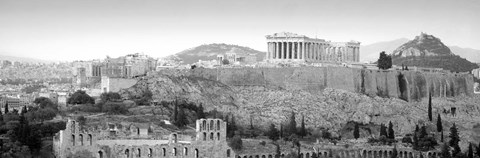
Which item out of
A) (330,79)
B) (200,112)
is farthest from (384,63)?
(200,112)

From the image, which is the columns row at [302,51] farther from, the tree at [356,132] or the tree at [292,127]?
the tree at [292,127]

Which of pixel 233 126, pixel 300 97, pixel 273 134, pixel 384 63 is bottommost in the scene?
pixel 273 134

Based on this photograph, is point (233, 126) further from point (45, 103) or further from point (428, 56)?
point (428, 56)

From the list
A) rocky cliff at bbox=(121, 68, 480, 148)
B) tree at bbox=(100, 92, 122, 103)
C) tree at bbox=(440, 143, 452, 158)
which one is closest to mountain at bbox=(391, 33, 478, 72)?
rocky cliff at bbox=(121, 68, 480, 148)

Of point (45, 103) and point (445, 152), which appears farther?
point (445, 152)

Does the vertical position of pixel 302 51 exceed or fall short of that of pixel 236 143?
it exceeds it

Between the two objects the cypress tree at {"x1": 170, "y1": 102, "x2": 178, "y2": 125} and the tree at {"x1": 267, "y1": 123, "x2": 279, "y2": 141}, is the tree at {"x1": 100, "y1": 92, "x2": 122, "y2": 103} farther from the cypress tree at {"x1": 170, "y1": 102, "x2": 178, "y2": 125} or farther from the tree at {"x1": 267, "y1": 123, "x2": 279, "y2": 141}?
the tree at {"x1": 267, "y1": 123, "x2": 279, "y2": 141}

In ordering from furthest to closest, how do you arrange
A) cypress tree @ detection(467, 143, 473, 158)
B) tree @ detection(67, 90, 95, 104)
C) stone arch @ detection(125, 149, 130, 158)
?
cypress tree @ detection(467, 143, 473, 158), tree @ detection(67, 90, 95, 104), stone arch @ detection(125, 149, 130, 158)
